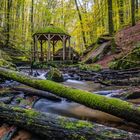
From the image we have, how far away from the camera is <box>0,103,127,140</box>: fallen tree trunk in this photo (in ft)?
10.9

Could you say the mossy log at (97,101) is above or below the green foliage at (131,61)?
below

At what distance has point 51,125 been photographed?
12.1 ft

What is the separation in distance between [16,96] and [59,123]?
305 centimetres

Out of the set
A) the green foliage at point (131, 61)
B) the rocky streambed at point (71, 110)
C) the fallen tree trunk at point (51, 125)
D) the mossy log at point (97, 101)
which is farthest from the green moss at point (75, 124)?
the green foliage at point (131, 61)

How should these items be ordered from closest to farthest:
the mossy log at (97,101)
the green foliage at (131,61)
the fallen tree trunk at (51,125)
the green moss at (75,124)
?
1. the fallen tree trunk at (51,125)
2. the green moss at (75,124)
3. the mossy log at (97,101)
4. the green foliage at (131,61)

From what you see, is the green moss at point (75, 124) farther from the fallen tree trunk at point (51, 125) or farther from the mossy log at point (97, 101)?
the mossy log at point (97, 101)

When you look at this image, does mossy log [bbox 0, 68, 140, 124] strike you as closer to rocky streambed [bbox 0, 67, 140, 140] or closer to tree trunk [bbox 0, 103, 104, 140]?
rocky streambed [bbox 0, 67, 140, 140]

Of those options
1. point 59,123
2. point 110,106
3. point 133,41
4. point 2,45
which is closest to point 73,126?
point 59,123

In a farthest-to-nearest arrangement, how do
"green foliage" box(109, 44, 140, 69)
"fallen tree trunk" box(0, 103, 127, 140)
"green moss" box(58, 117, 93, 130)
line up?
1. "green foliage" box(109, 44, 140, 69)
2. "green moss" box(58, 117, 93, 130)
3. "fallen tree trunk" box(0, 103, 127, 140)

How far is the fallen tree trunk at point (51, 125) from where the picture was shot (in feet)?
10.9

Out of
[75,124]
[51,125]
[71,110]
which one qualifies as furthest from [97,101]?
[71,110]

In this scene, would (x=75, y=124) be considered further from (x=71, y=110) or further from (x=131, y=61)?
(x=131, y=61)

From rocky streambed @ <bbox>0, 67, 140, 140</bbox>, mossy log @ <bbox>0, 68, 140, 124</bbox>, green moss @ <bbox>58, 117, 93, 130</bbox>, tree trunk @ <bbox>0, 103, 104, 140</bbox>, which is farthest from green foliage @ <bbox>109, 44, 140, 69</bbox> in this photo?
green moss @ <bbox>58, 117, 93, 130</bbox>

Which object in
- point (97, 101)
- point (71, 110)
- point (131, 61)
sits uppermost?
point (131, 61)
